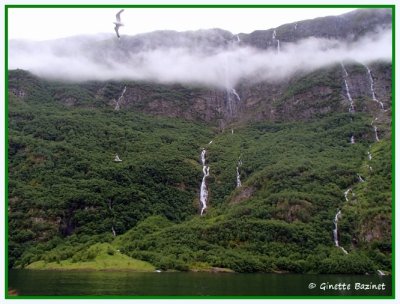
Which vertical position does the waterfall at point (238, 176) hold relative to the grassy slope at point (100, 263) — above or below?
above

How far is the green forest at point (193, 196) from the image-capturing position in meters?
110

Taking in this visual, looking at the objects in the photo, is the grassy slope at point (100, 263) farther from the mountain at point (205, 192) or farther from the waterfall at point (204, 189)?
the waterfall at point (204, 189)

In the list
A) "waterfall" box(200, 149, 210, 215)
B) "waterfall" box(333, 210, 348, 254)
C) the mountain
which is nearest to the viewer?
the mountain

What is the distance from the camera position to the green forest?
11050 cm

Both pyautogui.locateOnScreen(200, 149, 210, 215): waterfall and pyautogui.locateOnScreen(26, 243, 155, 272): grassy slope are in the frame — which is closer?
pyautogui.locateOnScreen(26, 243, 155, 272): grassy slope

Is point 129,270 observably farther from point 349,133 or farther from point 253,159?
point 349,133

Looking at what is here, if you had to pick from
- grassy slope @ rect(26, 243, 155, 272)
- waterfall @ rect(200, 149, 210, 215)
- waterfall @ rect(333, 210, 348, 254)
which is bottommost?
grassy slope @ rect(26, 243, 155, 272)

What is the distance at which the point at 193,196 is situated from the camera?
159 m

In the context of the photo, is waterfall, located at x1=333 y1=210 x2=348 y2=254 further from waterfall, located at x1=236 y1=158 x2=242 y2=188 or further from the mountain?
waterfall, located at x1=236 y1=158 x2=242 y2=188

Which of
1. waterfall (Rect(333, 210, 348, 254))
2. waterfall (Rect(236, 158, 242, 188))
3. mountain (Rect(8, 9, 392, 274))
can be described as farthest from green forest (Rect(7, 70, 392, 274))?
waterfall (Rect(236, 158, 242, 188))

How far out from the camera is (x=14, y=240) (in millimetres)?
121750

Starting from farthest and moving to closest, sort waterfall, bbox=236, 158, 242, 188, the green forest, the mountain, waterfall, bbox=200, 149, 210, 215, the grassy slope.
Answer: waterfall, bbox=236, 158, 242, 188 < waterfall, bbox=200, 149, 210, 215 < the mountain < the green forest < the grassy slope

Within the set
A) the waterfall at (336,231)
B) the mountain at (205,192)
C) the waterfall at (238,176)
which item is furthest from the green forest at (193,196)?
the waterfall at (238,176)

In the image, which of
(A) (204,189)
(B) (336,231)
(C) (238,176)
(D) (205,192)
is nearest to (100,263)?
(B) (336,231)
